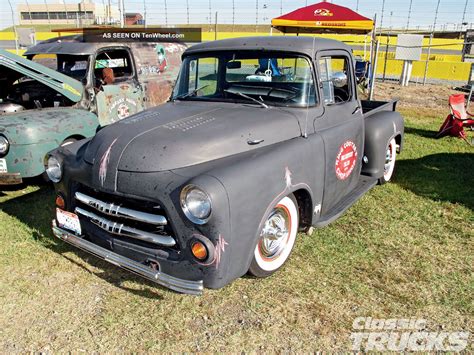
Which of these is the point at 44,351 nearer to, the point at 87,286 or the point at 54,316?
the point at 54,316

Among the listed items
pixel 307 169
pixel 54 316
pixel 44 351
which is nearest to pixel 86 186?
pixel 54 316

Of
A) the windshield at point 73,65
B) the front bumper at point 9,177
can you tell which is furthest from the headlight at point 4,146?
the windshield at point 73,65

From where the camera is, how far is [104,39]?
6293mm

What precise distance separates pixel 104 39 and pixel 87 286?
14.3 ft

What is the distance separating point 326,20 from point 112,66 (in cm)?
755

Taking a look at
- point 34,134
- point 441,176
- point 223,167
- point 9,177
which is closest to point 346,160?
point 223,167

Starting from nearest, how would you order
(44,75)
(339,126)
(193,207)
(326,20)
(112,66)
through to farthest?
(193,207) < (339,126) < (44,75) < (112,66) < (326,20)

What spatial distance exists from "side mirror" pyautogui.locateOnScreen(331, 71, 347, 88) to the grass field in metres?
1.42

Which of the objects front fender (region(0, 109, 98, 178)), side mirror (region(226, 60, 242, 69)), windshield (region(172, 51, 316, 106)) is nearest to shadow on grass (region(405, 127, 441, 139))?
windshield (region(172, 51, 316, 106))

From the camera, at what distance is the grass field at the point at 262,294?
2.73m

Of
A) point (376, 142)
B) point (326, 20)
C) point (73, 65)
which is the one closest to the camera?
point (376, 142)

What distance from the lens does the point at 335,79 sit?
4016 mm

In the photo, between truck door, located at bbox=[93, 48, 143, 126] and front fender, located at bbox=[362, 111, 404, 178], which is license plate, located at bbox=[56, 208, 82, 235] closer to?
truck door, located at bbox=[93, 48, 143, 126]

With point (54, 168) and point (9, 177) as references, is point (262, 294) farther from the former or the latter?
point (9, 177)
